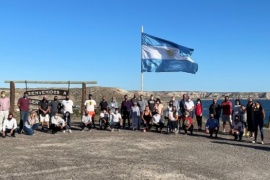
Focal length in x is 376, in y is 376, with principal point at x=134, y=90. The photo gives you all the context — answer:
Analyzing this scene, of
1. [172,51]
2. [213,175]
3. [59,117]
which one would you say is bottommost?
[213,175]

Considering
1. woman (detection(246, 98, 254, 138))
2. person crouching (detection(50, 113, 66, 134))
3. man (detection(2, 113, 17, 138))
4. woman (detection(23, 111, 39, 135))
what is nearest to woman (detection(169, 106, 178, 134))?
woman (detection(246, 98, 254, 138))

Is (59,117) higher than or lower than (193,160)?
higher

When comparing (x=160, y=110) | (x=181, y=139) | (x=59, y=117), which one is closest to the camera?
(x=181, y=139)

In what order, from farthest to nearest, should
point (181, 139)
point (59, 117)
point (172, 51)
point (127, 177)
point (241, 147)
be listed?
point (172, 51) → point (59, 117) → point (181, 139) → point (241, 147) → point (127, 177)

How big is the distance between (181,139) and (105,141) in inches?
134

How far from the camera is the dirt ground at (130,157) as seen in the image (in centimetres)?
966

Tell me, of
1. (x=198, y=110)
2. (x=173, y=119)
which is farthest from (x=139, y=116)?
(x=198, y=110)

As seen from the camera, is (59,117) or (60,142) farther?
(59,117)

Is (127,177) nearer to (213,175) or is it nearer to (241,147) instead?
(213,175)

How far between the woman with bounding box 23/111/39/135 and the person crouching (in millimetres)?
944

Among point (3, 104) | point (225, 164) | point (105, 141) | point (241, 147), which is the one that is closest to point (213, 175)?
point (225, 164)

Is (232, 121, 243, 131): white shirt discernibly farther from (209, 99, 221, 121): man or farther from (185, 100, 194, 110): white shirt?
(185, 100, 194, 110): white shirt

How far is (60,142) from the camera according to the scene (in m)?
14.8

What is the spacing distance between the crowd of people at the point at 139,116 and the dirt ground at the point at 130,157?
69 cm
